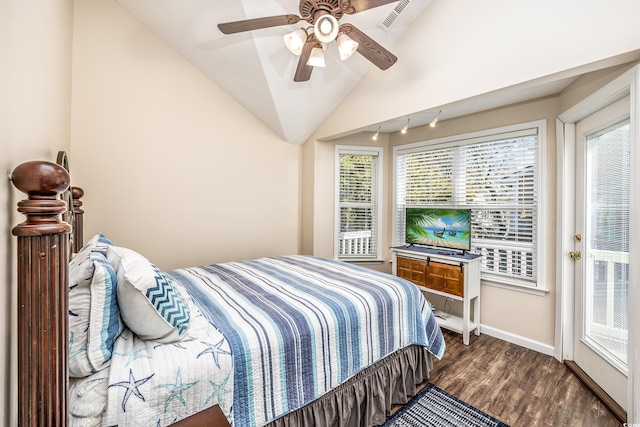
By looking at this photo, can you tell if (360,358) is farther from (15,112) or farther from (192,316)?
(15,112)

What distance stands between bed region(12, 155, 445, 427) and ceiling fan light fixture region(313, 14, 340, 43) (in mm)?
1578

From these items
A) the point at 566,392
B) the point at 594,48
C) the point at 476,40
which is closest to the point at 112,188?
the point at 476,40

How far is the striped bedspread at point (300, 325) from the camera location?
1.27 meters

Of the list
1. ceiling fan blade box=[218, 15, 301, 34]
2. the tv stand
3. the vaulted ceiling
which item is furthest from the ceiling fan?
the tv stand

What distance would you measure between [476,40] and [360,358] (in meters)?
2.34

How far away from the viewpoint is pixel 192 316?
4.66ft

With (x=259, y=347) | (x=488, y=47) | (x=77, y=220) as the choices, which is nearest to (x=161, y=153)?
(x=77, y=220)

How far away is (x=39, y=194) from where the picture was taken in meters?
0.66

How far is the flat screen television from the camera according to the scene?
9.98 feet

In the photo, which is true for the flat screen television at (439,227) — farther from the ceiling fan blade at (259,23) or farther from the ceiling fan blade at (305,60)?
the ceiling fan blade at (259,23)

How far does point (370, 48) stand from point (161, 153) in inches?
85.7

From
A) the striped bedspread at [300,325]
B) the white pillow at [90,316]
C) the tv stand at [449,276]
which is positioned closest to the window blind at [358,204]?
the tv stand at [449,276]

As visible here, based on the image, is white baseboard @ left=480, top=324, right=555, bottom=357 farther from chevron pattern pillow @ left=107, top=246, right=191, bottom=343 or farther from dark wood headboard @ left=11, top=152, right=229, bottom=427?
dark wood headboard @ left=11, top=152, right=229, bottom=427

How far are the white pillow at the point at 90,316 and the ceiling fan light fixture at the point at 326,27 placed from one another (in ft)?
5.55
